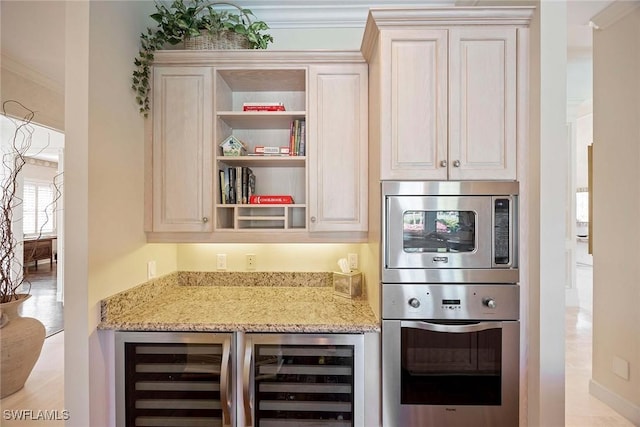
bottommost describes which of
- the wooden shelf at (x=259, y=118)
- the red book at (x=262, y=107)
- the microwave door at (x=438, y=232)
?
the microwave door at (x=438, y=232)

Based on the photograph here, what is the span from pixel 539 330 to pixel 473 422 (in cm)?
55

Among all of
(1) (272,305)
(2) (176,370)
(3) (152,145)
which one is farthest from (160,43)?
(2) (176,370)

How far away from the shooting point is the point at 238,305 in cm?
188

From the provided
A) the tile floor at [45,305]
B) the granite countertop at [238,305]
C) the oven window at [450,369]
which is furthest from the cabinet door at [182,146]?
the tile floor at [45,305]

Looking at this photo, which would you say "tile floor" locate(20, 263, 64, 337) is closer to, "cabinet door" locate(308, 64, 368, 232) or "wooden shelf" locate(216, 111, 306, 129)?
"wooden shelf" locate(216, 111, 306, 129)

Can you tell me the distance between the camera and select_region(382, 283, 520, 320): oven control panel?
5.12 feet

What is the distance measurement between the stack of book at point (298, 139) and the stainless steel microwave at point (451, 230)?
24.6 inches

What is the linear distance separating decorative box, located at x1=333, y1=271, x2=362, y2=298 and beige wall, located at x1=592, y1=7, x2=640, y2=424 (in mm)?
1867

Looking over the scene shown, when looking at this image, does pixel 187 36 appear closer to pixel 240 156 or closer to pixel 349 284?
pixel 240 156

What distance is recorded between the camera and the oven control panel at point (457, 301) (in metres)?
1.56

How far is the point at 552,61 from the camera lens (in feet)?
5.00

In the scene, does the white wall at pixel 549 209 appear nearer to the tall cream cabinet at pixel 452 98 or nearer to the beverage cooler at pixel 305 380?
the tall cream cabinet at pixel 452 98

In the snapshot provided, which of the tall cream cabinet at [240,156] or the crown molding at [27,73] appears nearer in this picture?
the tall cream cabinet at [240,156]

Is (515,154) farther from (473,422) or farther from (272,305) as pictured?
(272,305)
